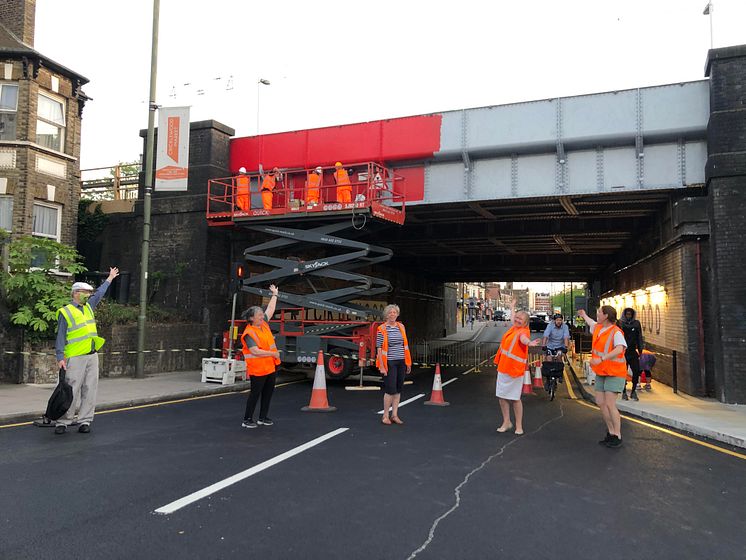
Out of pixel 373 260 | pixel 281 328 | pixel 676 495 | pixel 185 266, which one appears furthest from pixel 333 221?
pixel 676 495

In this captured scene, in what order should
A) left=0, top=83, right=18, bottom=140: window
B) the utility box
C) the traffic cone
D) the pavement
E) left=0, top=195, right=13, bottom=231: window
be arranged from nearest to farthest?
the pavement → the traffic cone → the utility box → left=0, top=195, right=13, bottom=231: window → left=0, top=83, right=18, bottom=140: window

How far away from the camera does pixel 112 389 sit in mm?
11078

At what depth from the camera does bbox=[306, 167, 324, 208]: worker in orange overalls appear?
15031mm

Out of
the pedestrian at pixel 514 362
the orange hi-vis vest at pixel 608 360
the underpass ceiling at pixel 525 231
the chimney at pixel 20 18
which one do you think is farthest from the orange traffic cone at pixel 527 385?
the chimney at pixel 20 18

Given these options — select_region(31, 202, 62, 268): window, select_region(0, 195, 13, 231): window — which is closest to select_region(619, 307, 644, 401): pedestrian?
select_region(31, 202, 62, 268): window

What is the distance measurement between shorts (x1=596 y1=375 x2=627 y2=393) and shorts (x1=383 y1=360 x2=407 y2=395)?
2751mm

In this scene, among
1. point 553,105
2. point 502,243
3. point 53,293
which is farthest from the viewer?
point 502,243

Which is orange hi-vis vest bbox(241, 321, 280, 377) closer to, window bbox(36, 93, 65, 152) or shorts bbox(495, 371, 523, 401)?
shorts bbox(495, 371, 523, 401)

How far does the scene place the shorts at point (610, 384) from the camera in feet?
22.4

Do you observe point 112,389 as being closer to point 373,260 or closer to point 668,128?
point 373,260

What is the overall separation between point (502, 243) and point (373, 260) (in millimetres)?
8418

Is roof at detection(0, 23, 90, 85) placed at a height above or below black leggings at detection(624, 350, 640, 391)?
above

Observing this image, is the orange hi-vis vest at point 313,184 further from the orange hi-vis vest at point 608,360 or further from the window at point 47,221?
the orange hi-vis vest at point 608,360

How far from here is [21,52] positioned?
575 inches
